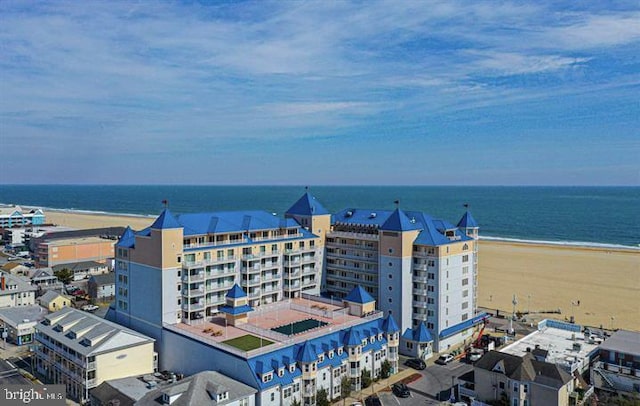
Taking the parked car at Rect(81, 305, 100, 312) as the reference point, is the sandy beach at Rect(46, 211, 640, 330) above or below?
above

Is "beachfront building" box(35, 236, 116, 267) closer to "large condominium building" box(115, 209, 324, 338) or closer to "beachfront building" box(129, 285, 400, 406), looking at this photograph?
"large condominium building" box(115, 209, 324, 338)

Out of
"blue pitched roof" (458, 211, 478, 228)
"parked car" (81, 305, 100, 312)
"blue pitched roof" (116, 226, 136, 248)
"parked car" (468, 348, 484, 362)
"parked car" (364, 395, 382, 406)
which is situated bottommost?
"parked car" (364, 395, 382, 406)

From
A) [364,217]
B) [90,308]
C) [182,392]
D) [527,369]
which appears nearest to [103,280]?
[90,308]

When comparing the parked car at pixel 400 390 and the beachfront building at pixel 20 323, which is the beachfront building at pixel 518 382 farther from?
the beachfront building at pixel 20 323

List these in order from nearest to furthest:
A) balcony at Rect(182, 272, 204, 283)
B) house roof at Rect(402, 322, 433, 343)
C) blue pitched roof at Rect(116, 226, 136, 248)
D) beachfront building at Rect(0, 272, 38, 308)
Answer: balcony at Rect(182, 272, 204, 283)
blue pitched roof at Rect(116, 226, 136, 248)
house roof at Rect(402, 322, 433, 343)
beachfront building at Rect(0, 272, 38, 308)

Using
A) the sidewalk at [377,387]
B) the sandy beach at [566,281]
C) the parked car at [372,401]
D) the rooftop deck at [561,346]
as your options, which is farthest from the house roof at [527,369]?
the sandy beach at [566,281]

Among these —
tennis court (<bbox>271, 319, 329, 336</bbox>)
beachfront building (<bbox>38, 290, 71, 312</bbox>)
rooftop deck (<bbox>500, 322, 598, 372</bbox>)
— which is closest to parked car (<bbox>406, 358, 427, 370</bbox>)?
rooftop deck (<bbox>500, 322, 598, 372</bbox>)

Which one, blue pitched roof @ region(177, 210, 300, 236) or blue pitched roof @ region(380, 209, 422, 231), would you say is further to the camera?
blue pitched roof @ region(380, 209, 422, 231)
